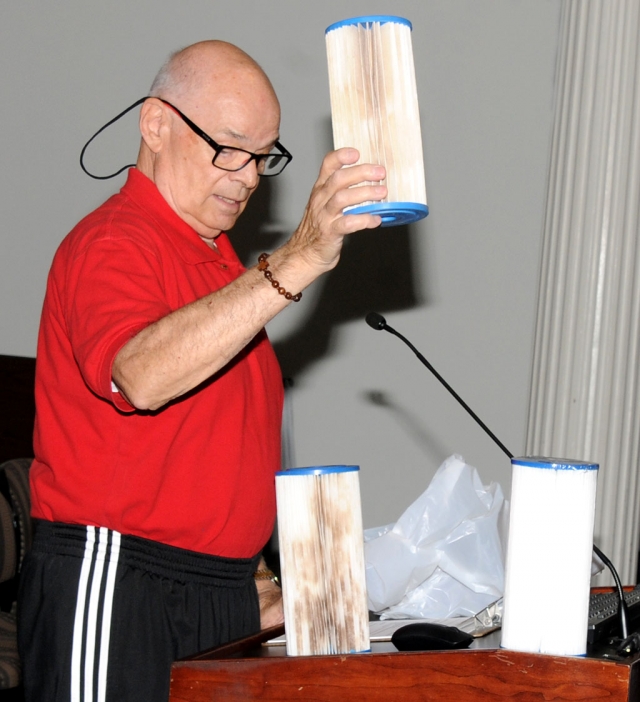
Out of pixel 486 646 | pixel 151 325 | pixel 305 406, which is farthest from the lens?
pixel 305 406

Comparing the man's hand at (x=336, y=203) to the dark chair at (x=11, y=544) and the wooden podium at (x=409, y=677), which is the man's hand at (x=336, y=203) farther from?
the dark chair at (x=11, y=544)

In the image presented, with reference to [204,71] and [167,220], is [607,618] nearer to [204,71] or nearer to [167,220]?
[167,220]

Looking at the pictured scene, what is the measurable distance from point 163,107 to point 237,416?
525mm

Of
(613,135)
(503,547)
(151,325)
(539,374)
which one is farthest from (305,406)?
Result: (151,325)

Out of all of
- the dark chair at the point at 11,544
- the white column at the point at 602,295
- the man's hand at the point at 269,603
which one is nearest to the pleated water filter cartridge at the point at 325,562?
the man's hand at the point at 269,603

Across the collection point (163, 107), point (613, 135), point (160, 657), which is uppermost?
point (613, 135)

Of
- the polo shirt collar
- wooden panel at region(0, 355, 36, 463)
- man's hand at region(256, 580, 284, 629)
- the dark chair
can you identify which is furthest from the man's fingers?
wooden panel at region(0, 355, 36, 463)

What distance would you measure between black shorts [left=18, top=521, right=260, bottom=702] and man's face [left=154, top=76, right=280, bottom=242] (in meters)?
0.56

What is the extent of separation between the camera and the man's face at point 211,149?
1488mm

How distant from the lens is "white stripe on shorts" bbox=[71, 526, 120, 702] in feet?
4.20

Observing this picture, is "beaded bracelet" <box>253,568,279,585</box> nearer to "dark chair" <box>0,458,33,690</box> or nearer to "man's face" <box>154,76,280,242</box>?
"man's face" <box>154,76,280,242</box>

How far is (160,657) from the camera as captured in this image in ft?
4.29

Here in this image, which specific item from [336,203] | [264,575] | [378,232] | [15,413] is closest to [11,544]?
[15,413]

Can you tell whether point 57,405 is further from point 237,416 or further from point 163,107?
point 163,107
